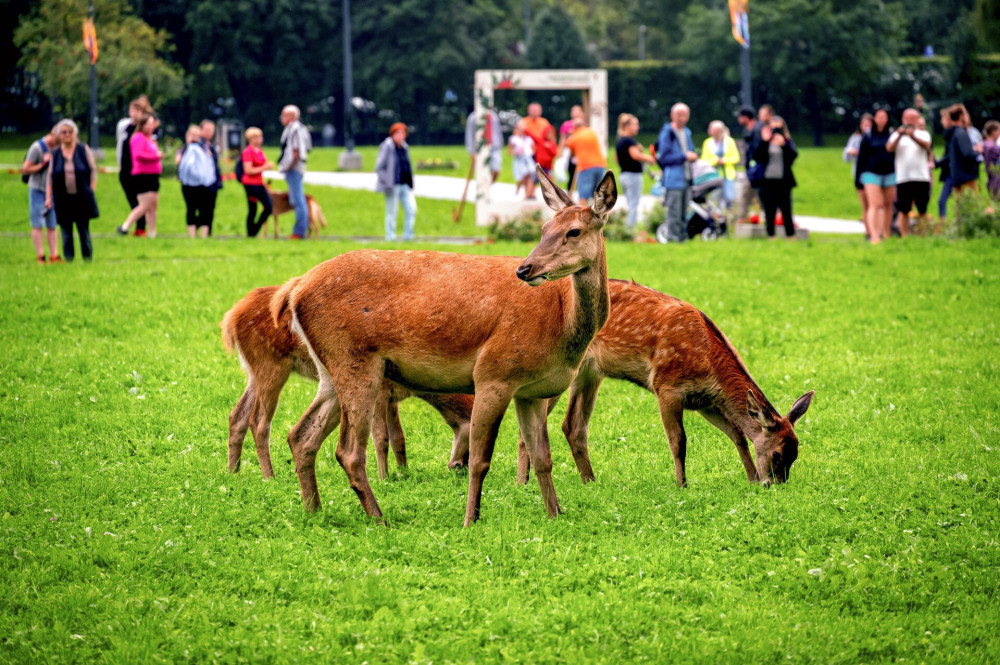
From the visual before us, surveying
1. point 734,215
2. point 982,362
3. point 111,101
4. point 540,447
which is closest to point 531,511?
point 540,447

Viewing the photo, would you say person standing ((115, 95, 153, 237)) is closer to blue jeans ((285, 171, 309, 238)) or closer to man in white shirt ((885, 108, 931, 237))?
blue jeans ((285, 171, 309, 238))

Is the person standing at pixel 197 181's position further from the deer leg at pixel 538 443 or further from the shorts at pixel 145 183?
the deer leg at pixel 538 443

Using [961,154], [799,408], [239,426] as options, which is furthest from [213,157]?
[799,408]

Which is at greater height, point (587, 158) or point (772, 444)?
point (587, 158)

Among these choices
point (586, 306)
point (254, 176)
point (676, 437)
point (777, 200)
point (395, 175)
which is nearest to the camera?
point (586, 306)

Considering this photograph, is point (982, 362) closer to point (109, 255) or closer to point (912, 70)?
point (109, 255)

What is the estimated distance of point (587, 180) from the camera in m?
20.1

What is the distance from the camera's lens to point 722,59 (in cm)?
6019

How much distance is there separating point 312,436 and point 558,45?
196 ft

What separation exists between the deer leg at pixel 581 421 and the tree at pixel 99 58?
3562 centimetres

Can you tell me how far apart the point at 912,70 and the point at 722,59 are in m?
8.80

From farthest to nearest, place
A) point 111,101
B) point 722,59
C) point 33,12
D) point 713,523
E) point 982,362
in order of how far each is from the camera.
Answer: point 722,59, point 33,12, point 111,101, point 982,362, point 713,523

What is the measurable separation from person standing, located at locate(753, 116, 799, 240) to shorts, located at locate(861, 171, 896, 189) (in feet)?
3.47

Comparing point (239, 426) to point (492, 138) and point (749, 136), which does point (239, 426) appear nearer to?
point (749, 136)
